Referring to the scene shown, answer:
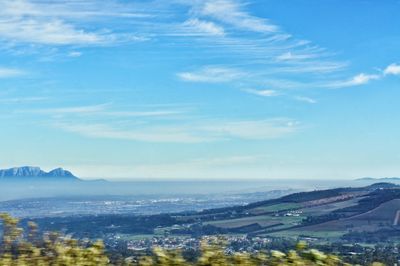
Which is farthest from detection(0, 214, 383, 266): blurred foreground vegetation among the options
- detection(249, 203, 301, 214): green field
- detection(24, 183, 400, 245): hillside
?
detection(249, 203, 301, 214): green field

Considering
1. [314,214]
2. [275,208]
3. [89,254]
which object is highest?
[275,208]

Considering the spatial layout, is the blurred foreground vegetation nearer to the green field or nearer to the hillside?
the hillside

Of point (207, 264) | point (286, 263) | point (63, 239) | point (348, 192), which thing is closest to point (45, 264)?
point (63, 239)

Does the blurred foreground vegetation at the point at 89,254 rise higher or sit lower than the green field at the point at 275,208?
lower

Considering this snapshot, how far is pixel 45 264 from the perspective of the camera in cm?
564

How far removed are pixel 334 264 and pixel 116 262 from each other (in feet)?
7.32

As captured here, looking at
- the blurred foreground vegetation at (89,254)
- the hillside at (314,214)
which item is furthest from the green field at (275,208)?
the blurred foreground vegetation at (89,254)

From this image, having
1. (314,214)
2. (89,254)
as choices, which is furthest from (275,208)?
(89,254)

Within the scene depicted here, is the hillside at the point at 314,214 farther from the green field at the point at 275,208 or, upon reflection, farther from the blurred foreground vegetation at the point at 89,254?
the blurred foreground vegetation at the point at 89,254

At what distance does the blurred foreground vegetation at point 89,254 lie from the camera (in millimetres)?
5344

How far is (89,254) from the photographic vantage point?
18.7 feet

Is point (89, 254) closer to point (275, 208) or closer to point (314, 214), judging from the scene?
point (314, 214)

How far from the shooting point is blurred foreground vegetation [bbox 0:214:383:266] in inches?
210

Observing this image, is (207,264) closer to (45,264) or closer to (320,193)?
(45,264)
